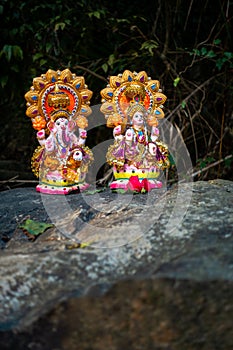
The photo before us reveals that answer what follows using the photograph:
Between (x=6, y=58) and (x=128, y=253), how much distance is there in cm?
292

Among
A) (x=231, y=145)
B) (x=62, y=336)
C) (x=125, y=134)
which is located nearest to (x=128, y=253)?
(x=62, y=336)

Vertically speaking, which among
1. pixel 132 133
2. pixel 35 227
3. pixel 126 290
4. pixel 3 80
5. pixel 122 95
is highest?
pixel 3 80

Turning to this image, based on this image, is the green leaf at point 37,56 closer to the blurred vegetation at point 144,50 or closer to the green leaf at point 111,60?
the blurred vegetation at point 144,50

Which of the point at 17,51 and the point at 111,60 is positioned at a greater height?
the point at 17,51

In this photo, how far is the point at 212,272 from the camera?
1.14m

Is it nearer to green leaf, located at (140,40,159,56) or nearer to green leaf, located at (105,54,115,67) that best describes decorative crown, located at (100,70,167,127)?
green leaf, located at (140,40,159,56)

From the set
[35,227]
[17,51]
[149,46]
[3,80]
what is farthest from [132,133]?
[3,80]

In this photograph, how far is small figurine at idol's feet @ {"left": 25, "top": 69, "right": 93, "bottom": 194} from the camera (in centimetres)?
278

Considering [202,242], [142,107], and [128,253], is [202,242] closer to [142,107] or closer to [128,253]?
[128,253]

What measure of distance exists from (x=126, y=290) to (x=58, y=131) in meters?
1.86

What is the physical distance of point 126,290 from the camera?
112cm

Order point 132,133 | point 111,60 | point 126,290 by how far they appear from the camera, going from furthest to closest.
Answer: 1. point 111,60
2. point 132,133
3. point 126,290

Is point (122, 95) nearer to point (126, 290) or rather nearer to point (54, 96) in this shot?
point (54, 96)

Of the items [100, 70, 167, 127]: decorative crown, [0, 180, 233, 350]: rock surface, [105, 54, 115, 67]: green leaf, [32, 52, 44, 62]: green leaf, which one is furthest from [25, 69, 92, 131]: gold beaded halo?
[0, 180, 233, 350]: rock surface
